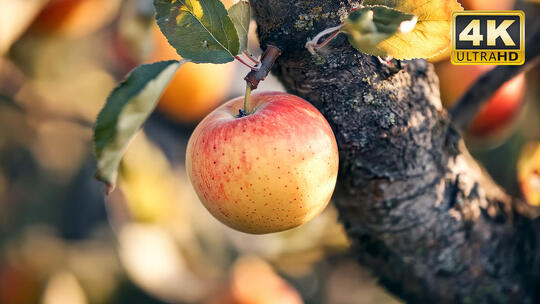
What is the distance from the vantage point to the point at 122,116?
0.30 m

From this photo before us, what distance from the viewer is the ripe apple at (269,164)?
38 centimetres

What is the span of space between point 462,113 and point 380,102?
0.25m

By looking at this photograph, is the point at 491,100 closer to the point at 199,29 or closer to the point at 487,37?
the point at 487,37

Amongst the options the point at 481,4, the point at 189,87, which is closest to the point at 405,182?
the point at 481,4

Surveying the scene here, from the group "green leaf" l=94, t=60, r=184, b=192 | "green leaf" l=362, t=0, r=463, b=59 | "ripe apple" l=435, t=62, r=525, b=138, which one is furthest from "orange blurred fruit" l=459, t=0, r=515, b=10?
"green leaf" l=94, t=60, r=184, b=192

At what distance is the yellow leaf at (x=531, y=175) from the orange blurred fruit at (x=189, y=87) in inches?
21.6

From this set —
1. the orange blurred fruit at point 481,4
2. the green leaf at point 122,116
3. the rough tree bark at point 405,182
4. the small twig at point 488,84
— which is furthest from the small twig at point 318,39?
the orange blurred fruit at point 481,4

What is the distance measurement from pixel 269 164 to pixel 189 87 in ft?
1.88

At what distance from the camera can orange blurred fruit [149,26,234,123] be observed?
2.90 feet

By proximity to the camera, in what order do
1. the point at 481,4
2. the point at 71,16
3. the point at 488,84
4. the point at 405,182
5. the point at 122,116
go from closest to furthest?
the point at 122,116 < the point at 405,182 < the point at 488,84 < the point at 481,4 < the point at 71,16

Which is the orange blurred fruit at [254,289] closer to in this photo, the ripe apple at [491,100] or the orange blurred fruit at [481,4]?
the ripe apple at [491,100]

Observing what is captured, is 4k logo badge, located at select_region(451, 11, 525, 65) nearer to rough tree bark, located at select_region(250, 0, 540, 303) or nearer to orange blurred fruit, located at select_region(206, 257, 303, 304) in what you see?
rough tree bark, located at select_region(250, 0, 540, 303)

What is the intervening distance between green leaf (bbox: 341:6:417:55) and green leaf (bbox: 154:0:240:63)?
92 millimetres

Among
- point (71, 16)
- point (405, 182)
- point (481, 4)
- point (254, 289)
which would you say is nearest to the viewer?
point (405, 182)
